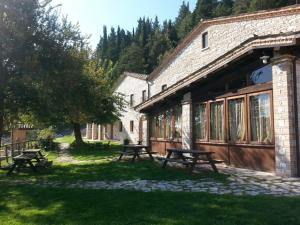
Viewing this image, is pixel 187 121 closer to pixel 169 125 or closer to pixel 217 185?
pixel 169 125

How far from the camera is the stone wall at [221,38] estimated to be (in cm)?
1662

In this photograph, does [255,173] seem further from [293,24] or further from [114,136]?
[114,136]

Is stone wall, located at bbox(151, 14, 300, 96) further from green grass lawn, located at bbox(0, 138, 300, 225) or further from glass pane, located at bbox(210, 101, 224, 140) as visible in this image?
green grass lawn, located at bbox(0, 138, 300, 225)

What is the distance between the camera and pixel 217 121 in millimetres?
12414

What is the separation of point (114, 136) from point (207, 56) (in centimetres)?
2054

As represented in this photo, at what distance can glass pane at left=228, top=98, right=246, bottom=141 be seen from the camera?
1098 cm

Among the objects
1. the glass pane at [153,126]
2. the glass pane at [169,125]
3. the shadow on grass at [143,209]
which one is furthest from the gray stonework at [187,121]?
the shadow on grass at [143,209]

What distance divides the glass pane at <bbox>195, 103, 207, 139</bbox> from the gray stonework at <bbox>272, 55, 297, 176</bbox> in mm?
4102

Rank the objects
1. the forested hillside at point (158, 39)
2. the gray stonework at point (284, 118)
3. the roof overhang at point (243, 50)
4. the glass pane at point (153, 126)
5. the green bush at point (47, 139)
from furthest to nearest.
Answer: the forested hillside at point (158, 39)
the green bush at point (47, 139)
the glass pane at point (153, 126)
the gray stonework at point (284, 118)
the roof overhang at point (243, 50)

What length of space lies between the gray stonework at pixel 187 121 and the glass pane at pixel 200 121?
1.14 ft

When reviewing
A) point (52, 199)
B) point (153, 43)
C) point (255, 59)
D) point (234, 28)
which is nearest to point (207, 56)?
point (234, 28)

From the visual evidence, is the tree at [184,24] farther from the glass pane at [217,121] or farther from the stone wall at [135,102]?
the glass pane at [217,121]

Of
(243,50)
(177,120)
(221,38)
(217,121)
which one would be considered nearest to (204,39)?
(221,38)

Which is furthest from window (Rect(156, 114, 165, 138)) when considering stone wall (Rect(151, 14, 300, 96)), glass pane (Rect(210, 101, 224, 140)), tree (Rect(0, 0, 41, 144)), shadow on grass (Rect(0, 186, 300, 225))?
shadow on grass (Rect(0, 186, 300, 225))
